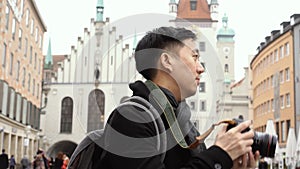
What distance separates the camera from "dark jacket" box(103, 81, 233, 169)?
1.39 m

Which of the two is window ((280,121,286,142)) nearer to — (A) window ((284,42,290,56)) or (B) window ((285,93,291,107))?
(B) window ((285,93,291,107))

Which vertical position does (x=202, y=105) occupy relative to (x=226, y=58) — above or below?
below

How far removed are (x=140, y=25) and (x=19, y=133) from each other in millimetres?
31727

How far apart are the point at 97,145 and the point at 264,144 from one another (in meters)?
0.55

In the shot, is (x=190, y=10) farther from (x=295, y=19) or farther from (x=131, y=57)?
(x=295, y=19)

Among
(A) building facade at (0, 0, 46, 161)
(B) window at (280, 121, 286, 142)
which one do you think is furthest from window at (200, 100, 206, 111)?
(B) window at (280, 121, 286, 142)

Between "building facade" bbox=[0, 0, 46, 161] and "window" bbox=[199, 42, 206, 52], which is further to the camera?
"building facade" bbox=[0, 0, 46, 161]

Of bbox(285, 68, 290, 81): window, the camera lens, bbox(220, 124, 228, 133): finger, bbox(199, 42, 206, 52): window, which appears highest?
bbox(285, 68, 290, 81): window

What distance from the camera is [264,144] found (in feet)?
4.53

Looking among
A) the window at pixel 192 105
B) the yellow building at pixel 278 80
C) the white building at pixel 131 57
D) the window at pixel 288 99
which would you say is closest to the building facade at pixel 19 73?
the yellow building at pixel 278 80

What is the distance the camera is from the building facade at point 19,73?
26.1m

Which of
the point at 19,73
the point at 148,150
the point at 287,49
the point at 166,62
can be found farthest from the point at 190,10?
the point at 287,49

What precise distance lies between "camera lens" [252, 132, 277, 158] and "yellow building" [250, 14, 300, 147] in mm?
35780

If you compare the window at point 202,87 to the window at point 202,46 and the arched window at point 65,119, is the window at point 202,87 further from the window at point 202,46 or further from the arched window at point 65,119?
the arched window at point 65,119
